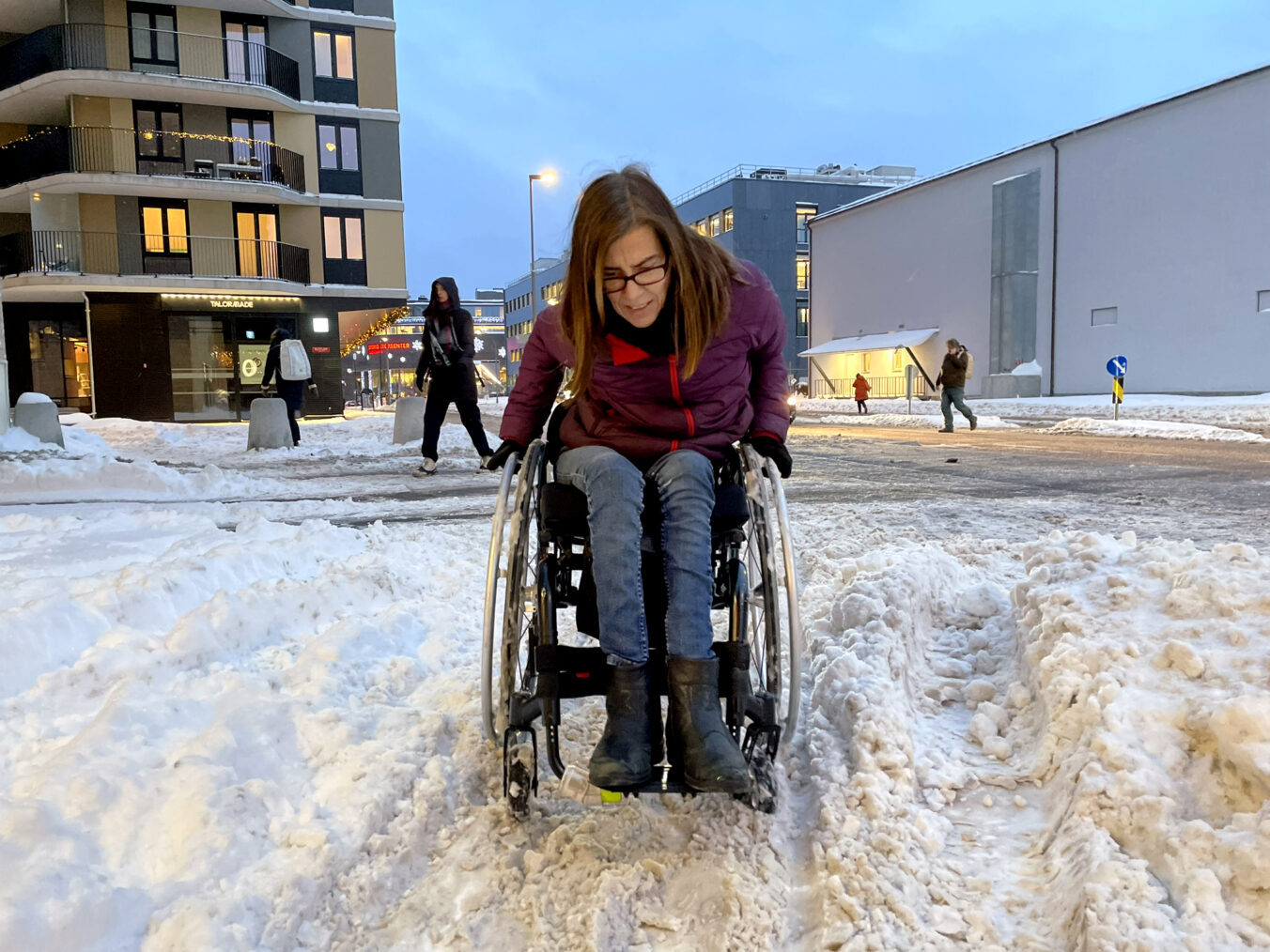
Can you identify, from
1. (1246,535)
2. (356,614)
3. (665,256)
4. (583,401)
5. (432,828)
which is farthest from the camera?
(1246,535)

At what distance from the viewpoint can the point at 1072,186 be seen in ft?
101

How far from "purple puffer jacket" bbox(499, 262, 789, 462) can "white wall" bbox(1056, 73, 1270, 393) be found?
28.7m

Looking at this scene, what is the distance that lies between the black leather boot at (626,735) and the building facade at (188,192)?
26932mm

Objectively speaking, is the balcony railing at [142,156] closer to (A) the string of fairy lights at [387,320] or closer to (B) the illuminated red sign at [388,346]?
(A) the string of fairy lights at [387,320]

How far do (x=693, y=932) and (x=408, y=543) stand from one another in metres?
4.08

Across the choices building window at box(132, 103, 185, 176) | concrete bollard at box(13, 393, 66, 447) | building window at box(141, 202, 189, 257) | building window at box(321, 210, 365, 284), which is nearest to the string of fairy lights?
building window at box(321, 210, 365, 284)

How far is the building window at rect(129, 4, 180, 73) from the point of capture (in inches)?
1008

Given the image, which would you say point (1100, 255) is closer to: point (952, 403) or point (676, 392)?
point (952, 403)

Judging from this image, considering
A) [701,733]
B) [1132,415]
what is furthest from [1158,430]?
[701,733]

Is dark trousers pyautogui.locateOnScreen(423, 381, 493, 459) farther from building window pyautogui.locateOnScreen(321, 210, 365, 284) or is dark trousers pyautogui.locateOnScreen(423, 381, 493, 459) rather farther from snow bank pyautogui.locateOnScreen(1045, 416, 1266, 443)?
building window pyautogui.locateOnScreen(321, 210, 365, 284)

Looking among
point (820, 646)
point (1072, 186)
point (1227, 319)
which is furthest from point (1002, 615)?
point (1072, 186)

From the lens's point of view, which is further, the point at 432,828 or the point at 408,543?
the point at 408,543

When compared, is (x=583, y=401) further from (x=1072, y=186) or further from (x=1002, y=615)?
(x=1072, y=186)

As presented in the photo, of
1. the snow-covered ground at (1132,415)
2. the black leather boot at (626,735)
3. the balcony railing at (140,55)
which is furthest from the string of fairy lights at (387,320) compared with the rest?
the black leather boot at (626,735)
